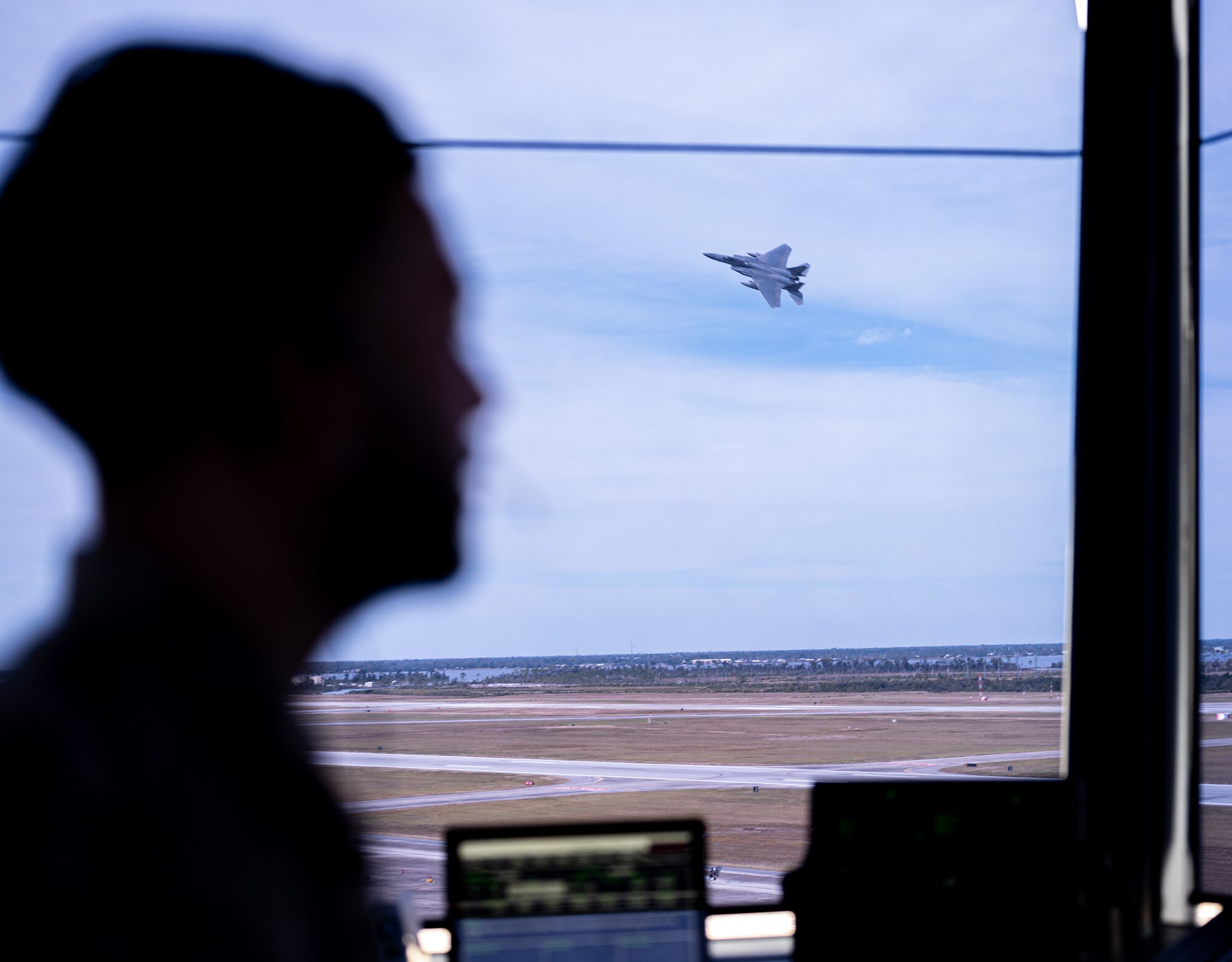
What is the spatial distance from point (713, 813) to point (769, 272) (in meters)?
13.6

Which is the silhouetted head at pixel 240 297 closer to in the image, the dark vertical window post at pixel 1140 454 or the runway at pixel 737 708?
the dark vertical window post at pixel 1140 454

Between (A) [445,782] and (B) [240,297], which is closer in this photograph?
(B) [240,297]

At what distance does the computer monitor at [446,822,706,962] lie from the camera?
1.38 metres

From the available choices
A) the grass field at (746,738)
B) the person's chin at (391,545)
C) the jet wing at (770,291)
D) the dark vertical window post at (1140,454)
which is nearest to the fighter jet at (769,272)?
the jet wing at (770,291)

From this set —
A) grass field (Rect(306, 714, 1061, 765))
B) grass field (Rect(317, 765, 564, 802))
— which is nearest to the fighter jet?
grass field (Rect(306, 714, 1061, 765))

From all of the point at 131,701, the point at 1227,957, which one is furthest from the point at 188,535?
the point at 1227,957

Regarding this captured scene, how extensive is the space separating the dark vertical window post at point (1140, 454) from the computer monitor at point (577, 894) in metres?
1.43

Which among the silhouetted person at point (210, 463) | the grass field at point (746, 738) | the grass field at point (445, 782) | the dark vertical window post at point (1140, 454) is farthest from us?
the grass field at point (746, 738)

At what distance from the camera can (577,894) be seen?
1.38 metres

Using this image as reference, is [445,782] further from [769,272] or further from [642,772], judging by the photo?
[769,272]

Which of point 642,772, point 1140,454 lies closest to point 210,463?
point 1140,454

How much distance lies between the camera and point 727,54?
338cm

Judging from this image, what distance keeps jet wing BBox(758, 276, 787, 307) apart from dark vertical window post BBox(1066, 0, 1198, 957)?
21.6 m

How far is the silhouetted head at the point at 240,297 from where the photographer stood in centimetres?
37
